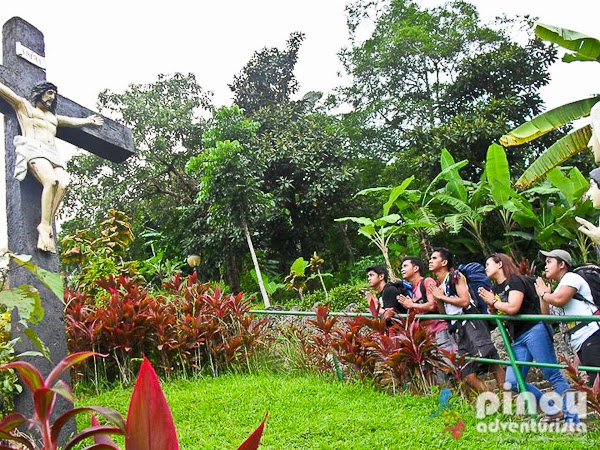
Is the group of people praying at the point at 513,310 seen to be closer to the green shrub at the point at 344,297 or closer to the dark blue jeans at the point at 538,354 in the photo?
the dark blue jeans at the point at 538,354

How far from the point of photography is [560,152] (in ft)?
26.8

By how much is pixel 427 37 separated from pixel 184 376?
14.6m

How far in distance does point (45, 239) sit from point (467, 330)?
3.47m

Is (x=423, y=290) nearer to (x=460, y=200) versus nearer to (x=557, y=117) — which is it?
(x=557, y=117)

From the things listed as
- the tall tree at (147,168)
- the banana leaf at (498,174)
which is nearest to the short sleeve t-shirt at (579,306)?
the banana leaf at (498,174)

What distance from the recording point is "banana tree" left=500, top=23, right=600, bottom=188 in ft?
24.8

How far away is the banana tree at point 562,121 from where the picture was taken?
7570 millimetres

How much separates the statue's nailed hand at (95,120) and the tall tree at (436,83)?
9.70 m

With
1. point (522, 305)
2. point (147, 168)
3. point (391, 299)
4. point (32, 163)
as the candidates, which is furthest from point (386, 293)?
point (147, 168)

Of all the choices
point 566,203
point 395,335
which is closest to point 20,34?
point 395,335

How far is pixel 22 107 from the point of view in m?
4.19

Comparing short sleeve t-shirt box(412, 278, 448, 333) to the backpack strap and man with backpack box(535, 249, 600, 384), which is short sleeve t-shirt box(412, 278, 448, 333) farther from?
man with backpack box(535, 249, 600, 384)

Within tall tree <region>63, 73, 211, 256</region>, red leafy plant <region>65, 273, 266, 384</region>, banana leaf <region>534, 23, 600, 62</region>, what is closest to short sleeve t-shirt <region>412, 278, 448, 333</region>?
red leafy plant <region>65, 273, 266, 384</region>

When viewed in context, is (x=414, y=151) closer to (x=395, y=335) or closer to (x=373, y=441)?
(x=395, y=335)
